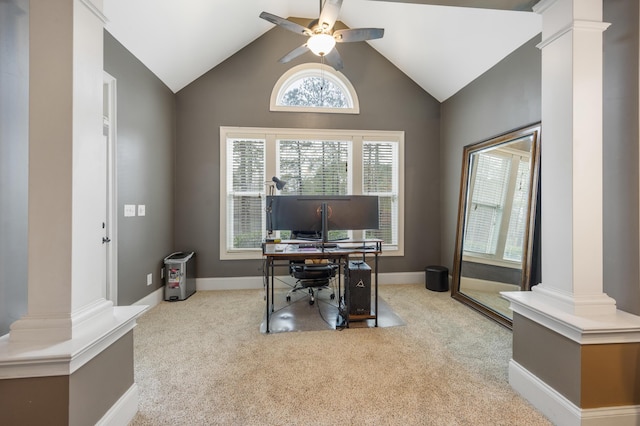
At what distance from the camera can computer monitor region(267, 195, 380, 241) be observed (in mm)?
2695

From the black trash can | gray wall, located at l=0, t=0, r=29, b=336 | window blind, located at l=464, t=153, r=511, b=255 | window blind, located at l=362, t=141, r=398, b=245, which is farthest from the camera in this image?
window blind, located at l=362, t=141, r=398, b=245

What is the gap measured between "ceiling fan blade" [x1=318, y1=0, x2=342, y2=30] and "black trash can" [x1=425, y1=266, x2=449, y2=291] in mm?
3256

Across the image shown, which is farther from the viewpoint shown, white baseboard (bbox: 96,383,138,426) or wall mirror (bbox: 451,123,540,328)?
wall mirror (bbox: 451,123,540,328)

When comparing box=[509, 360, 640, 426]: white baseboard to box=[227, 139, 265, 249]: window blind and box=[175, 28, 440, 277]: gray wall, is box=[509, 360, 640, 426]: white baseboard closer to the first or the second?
box=[175, 28, 440, 277]: gray wall

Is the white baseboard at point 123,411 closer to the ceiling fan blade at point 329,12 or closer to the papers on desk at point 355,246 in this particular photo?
the papers on desk at point 355,246

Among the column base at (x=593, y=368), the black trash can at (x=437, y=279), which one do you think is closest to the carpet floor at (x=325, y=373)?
the column base at (x=593, y=368)

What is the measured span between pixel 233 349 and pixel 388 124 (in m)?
3.62

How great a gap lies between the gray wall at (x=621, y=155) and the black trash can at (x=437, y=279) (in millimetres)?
2097

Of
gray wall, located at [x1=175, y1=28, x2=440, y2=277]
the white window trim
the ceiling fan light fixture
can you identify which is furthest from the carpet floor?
the ceiling fan light fixture

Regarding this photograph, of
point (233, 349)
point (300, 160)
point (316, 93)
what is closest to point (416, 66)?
point (316, 93)

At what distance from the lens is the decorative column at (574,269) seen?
1414 millimetres

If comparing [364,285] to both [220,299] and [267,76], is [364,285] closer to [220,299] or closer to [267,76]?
[220,299]

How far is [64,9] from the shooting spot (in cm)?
125

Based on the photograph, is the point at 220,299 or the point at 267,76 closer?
the point at 220,299
